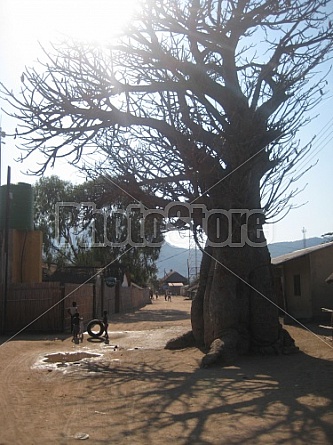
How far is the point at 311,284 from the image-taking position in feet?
75.0

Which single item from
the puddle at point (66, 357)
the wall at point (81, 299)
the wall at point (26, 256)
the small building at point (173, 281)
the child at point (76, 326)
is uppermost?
the small building at point (173, 281)

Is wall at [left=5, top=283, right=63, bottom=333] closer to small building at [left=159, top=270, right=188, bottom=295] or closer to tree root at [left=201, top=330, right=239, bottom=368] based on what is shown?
tree root at [left=201, top=330, right=239, bottom=368]

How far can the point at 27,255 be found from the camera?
2555 cm

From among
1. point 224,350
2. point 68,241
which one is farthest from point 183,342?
point 68,241

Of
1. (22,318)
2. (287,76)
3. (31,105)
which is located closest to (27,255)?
(22,318)

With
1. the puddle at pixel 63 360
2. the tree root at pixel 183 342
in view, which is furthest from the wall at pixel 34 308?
the tree root at pixel 183 342

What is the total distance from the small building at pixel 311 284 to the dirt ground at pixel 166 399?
333 inches

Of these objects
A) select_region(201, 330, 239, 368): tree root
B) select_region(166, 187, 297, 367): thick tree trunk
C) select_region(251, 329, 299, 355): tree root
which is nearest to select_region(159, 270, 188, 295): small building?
select_region(166, 187, 297, 367): thick tree trunk

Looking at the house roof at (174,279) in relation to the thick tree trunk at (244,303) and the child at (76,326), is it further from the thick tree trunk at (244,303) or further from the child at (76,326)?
the thick tree trunk at (244,303)

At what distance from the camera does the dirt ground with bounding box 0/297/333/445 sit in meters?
6.51

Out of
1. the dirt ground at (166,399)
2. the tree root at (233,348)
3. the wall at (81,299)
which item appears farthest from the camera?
the wall at (81,299)

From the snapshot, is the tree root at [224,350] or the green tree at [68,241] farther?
the green tree at [68,241]

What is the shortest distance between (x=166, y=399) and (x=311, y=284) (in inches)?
614

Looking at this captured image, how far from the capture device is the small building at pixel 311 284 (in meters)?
22.7
